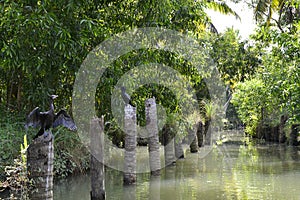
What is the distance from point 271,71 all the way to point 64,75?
981 cm

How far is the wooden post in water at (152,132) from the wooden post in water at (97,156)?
10.7ft

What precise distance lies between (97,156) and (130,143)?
2177mm

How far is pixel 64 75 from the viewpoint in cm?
1152

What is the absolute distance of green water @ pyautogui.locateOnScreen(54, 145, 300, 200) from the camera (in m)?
9.45

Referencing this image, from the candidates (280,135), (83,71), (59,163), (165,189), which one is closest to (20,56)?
(83,71)

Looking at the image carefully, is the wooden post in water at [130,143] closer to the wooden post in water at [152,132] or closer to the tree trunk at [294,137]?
the wooden post in water at [152,132]

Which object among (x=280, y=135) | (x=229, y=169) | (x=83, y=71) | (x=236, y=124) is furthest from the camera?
(x=236, y=124)

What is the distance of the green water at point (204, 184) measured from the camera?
31.0 feet

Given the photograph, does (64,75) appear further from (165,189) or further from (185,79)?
(185,79)

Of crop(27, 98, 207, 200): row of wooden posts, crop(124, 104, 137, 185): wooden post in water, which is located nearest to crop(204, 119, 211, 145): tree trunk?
crop(27, 98, 207, 200): row of wooden posts

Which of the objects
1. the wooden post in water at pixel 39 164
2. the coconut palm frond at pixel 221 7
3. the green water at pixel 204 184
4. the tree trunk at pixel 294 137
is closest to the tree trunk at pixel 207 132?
the tree trunk at pixel 294 137

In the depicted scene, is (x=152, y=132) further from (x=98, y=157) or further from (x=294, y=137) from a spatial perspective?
(x=294, y=137)

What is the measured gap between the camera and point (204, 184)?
35.3 ft

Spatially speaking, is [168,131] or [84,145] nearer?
[84,145]
